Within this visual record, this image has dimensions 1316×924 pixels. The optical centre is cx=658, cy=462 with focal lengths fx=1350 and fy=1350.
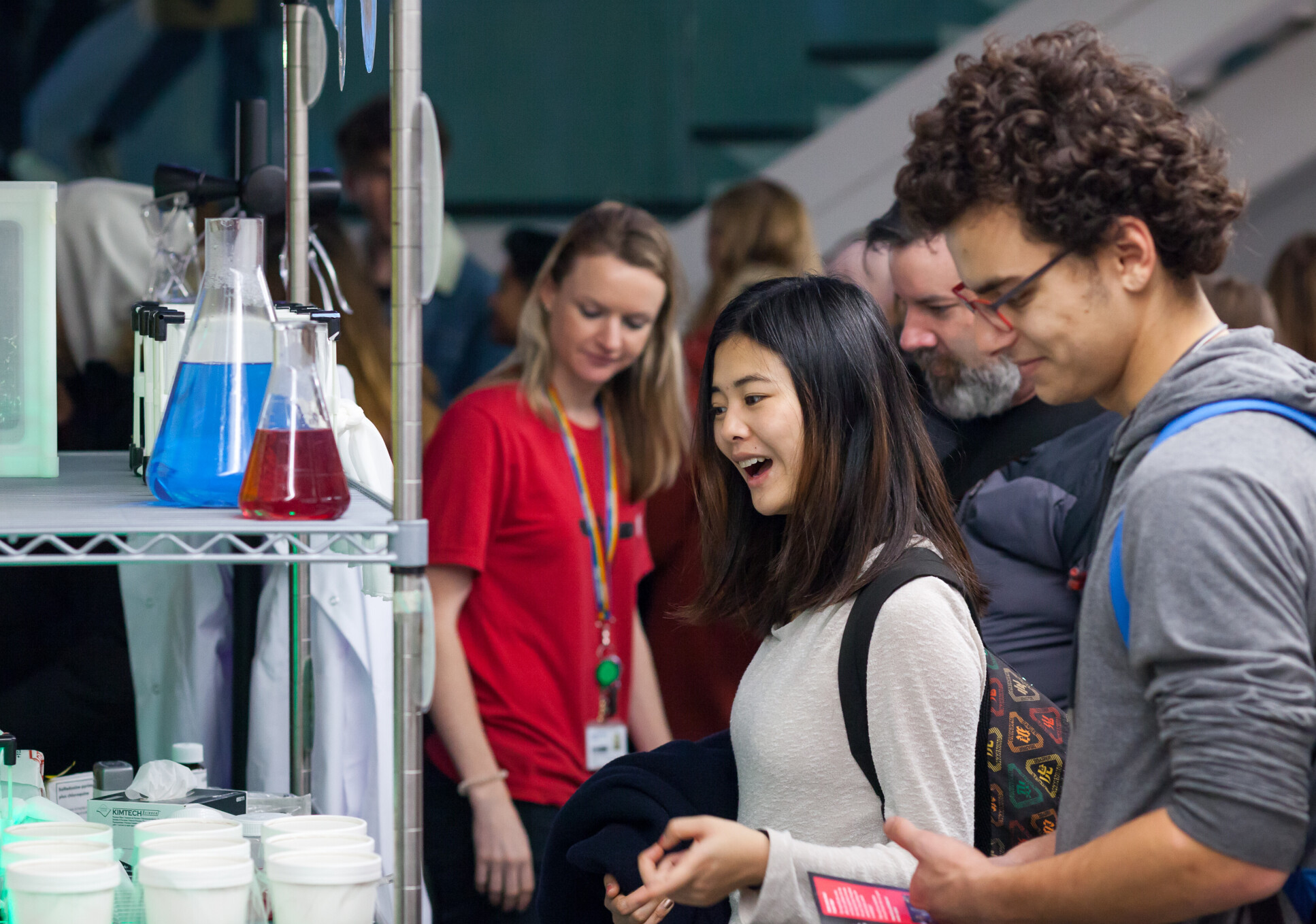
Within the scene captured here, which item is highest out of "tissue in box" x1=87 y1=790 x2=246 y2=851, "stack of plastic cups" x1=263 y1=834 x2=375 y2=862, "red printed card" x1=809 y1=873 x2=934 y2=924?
"stack of plastic cups" x1=263 y1=834 x2=375 y2=862

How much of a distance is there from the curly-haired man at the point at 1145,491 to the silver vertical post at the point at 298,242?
0.79 meters

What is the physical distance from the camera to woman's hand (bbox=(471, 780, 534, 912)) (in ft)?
7.63

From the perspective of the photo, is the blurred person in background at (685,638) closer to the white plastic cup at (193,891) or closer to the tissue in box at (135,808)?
the tissue in box at (135,808)

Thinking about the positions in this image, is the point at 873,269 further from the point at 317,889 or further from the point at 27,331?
the point at 317,889

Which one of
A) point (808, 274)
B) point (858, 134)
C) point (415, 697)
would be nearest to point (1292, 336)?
point (858, 134)

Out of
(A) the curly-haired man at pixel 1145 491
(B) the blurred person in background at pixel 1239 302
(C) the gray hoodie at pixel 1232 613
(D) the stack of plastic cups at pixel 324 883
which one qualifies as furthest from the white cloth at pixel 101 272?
(B) the blurred person in background at pixel 1239 302

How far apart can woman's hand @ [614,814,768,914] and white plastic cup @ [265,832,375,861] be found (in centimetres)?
26

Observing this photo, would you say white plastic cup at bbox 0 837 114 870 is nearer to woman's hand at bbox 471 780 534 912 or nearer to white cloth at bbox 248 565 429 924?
white cloth at bbox 248 565 429 924

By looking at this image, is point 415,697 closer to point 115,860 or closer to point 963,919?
point 115,860

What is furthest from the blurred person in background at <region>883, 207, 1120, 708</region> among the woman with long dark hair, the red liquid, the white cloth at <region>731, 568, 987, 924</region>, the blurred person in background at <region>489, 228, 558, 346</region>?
the blurred person in background at <region>489, 228, 558, 346</region>

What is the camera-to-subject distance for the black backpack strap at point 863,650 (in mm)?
1309

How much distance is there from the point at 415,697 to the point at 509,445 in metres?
1.35

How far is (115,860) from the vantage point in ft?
3.60

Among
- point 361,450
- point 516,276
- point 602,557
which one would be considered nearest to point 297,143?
point 361,450
